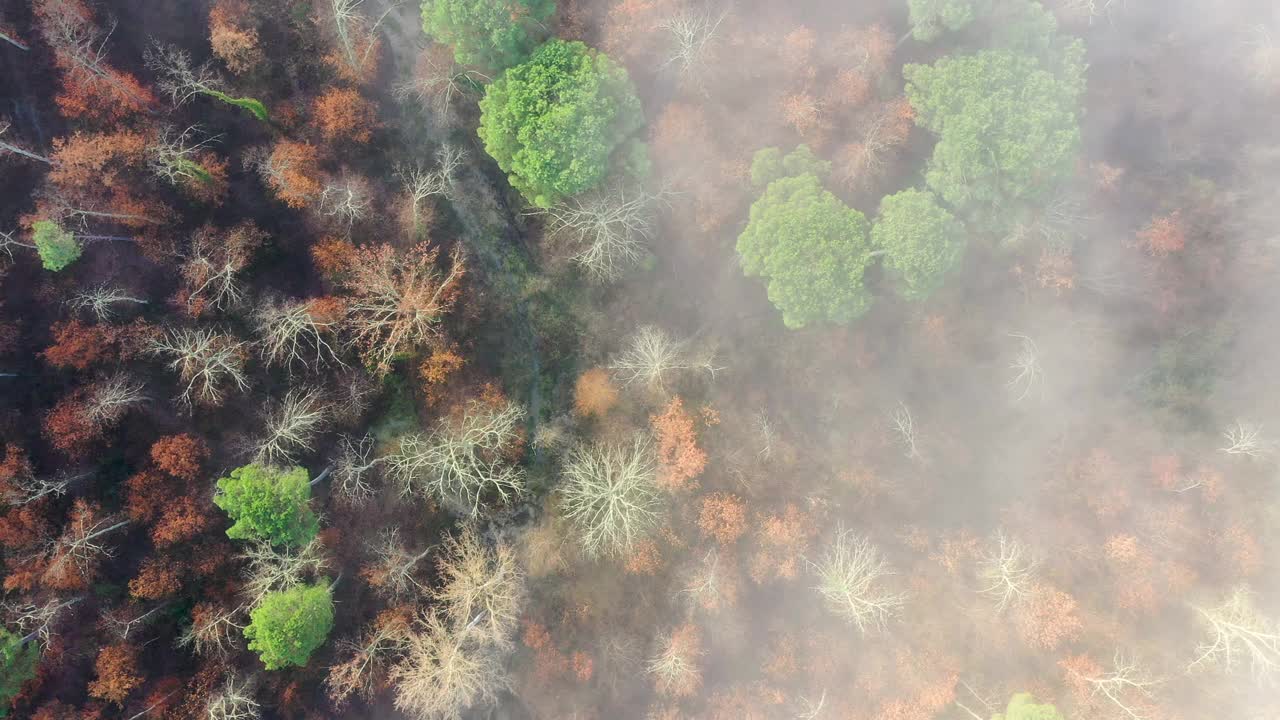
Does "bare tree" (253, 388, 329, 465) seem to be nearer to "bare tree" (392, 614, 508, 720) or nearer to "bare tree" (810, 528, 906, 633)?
"bare tree" (392, 614, 508, 720)

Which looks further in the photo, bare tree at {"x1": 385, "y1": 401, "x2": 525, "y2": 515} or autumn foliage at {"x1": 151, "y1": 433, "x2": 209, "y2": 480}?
bare tree at {"x1": 385, "y1": 401, "x2": 525, "y2": 515}

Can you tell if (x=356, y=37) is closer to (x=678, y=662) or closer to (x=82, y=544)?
→ (x=82, y=544)

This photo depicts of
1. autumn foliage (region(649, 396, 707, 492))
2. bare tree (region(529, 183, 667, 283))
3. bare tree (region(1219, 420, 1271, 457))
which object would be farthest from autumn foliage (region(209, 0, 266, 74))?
bare tree (region(1219, 420, 1271, 457))

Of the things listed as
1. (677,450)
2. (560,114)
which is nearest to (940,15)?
(560,114)

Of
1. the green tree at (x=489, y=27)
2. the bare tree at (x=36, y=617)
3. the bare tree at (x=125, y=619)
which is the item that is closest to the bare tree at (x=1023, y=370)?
the green tree at (x=489, y=27)

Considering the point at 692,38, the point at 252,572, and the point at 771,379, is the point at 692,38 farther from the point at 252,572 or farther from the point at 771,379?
the point at 252,572

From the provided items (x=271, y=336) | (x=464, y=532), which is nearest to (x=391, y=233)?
(x=271, y=336)
